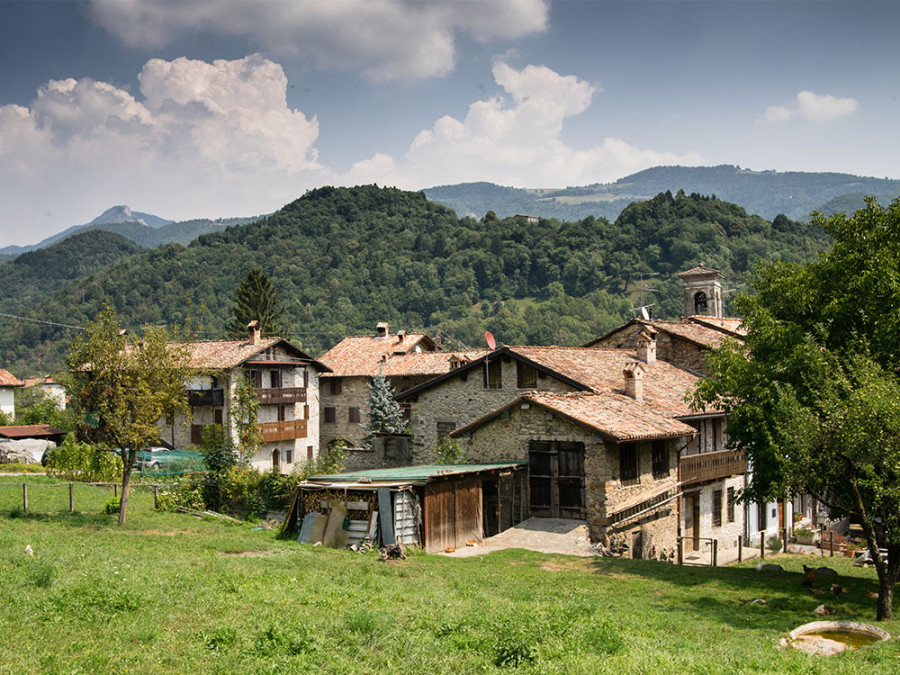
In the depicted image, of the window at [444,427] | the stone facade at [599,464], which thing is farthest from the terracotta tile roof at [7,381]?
the stone facade at [599,464]

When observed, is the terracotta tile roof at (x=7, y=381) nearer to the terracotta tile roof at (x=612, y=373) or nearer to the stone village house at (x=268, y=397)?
the stone village house at (x=268, y=397)

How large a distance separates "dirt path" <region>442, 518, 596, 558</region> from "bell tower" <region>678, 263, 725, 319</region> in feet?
77.6

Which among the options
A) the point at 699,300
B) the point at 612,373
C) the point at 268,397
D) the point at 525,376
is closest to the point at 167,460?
the point at 268,397

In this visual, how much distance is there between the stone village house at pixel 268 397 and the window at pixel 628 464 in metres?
26.0

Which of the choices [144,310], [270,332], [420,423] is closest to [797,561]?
[420,423]

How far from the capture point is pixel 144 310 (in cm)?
11731

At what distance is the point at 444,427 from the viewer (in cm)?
3419

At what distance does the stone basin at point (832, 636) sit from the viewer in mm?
13445

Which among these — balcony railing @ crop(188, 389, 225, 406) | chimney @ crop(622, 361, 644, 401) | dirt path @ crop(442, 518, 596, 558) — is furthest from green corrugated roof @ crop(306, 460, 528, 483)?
balcony railing @ crop(188, 389, 225, 406)

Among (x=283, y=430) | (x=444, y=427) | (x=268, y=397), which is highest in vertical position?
(x=268, y=397)

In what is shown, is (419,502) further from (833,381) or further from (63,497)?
(63,497)

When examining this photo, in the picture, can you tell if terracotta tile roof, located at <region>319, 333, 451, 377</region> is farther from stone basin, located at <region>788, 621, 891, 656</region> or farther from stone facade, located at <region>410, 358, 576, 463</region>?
stone basin, located at <region>788, 621, 891, 656</region>

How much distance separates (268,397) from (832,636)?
1632 inches

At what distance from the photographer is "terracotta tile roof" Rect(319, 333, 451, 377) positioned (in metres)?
54.1
